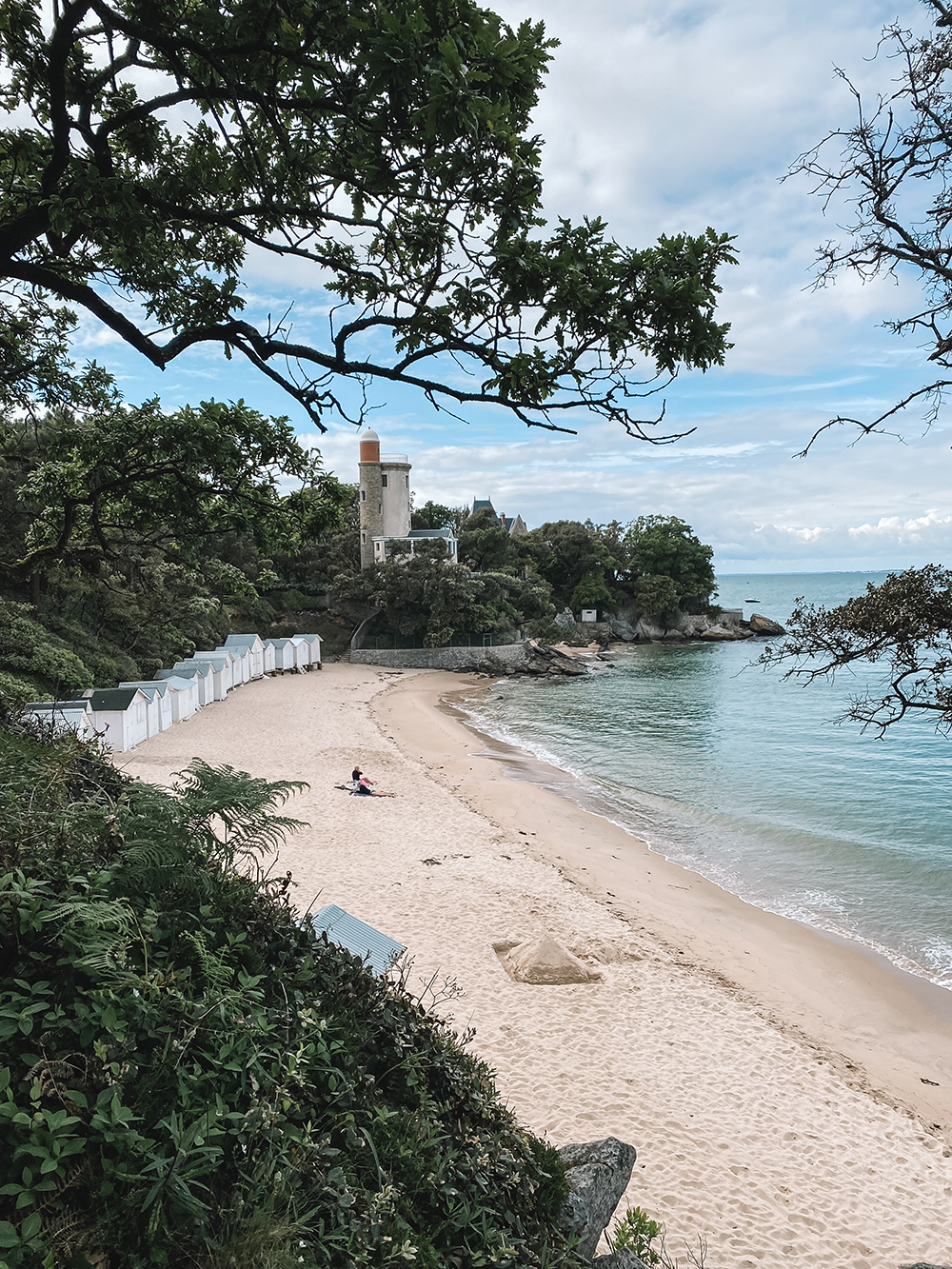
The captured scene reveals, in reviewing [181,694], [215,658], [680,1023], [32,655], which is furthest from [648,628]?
[680,1023]

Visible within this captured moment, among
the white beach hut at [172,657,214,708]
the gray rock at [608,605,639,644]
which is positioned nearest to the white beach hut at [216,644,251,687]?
the white beach hut at [172,657,214,708]

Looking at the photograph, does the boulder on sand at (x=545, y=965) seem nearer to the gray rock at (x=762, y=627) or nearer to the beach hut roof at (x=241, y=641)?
the beach hut roof at (x=241, y=641)

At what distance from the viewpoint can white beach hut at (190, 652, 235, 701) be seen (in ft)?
104

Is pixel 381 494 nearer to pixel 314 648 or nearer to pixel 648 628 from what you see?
pixel 314 648

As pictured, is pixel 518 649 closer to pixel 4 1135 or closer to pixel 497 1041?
pixel 497 1041

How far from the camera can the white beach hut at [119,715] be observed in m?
20.0

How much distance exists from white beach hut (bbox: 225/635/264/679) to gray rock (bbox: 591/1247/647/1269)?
118 ft

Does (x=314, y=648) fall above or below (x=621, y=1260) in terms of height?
above

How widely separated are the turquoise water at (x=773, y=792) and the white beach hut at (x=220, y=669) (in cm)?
1161

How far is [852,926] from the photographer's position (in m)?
13.5

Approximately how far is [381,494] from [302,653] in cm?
1578

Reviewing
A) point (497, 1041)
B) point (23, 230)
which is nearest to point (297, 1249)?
point (23, 230)

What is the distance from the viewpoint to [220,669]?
32500mm

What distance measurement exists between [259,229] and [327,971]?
4437 millimetres
